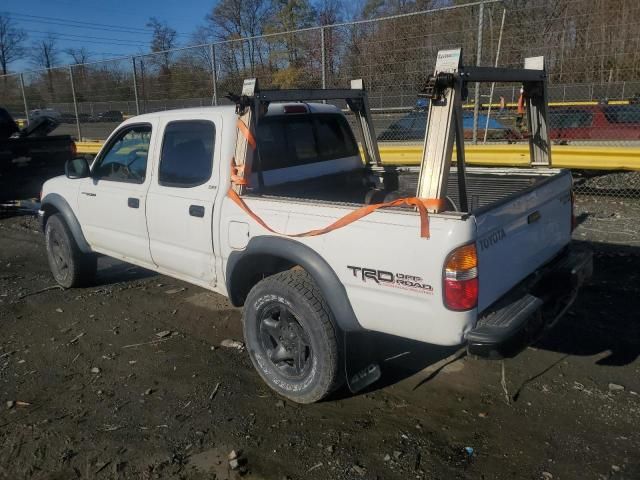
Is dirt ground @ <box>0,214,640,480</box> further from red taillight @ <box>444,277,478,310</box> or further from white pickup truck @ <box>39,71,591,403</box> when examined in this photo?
red taillight @ <box>444,277,478,310</box>

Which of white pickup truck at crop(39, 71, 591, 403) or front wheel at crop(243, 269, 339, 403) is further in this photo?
front wheel at crop(243, 269, 339, 403)

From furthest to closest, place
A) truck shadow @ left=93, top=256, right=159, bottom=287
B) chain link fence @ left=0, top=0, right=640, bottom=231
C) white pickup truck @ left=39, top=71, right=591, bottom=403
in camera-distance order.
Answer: chain link fence @ left=0, top=0, right=640, bottom=231 → truck shadow @ left=93, top=256, right=159, bottom=287 → white pickup truck @ left=39, top=71, right=591, bottom=403

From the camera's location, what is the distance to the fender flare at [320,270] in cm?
299

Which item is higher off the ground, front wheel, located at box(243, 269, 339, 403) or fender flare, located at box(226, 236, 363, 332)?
fender flare, located at box(226, 236, 363, 332)

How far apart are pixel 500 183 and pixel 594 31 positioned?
175 inches

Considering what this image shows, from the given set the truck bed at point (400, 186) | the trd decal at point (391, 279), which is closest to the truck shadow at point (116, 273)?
the truck bed at point (400, 186)

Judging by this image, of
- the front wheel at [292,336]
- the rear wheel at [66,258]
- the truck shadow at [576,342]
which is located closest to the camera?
the front wheel at [292,336]

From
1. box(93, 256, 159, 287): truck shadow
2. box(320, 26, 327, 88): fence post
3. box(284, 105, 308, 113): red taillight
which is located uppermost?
box(320, 26, 327, 88): fence post

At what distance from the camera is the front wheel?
10.2ft

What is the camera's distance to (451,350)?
408 cm

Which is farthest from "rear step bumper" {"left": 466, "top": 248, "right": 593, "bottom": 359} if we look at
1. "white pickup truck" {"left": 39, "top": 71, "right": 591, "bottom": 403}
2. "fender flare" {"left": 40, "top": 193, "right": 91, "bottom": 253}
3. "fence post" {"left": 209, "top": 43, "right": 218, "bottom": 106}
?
"fence post" {"left": 209, "top": 43, "right": 218, "bottom": 106}

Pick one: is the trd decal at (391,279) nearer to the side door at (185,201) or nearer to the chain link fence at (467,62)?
the side door at (185,201)

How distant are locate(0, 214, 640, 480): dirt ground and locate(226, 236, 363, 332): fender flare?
0.35 m

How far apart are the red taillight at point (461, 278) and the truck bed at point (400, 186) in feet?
4.01
